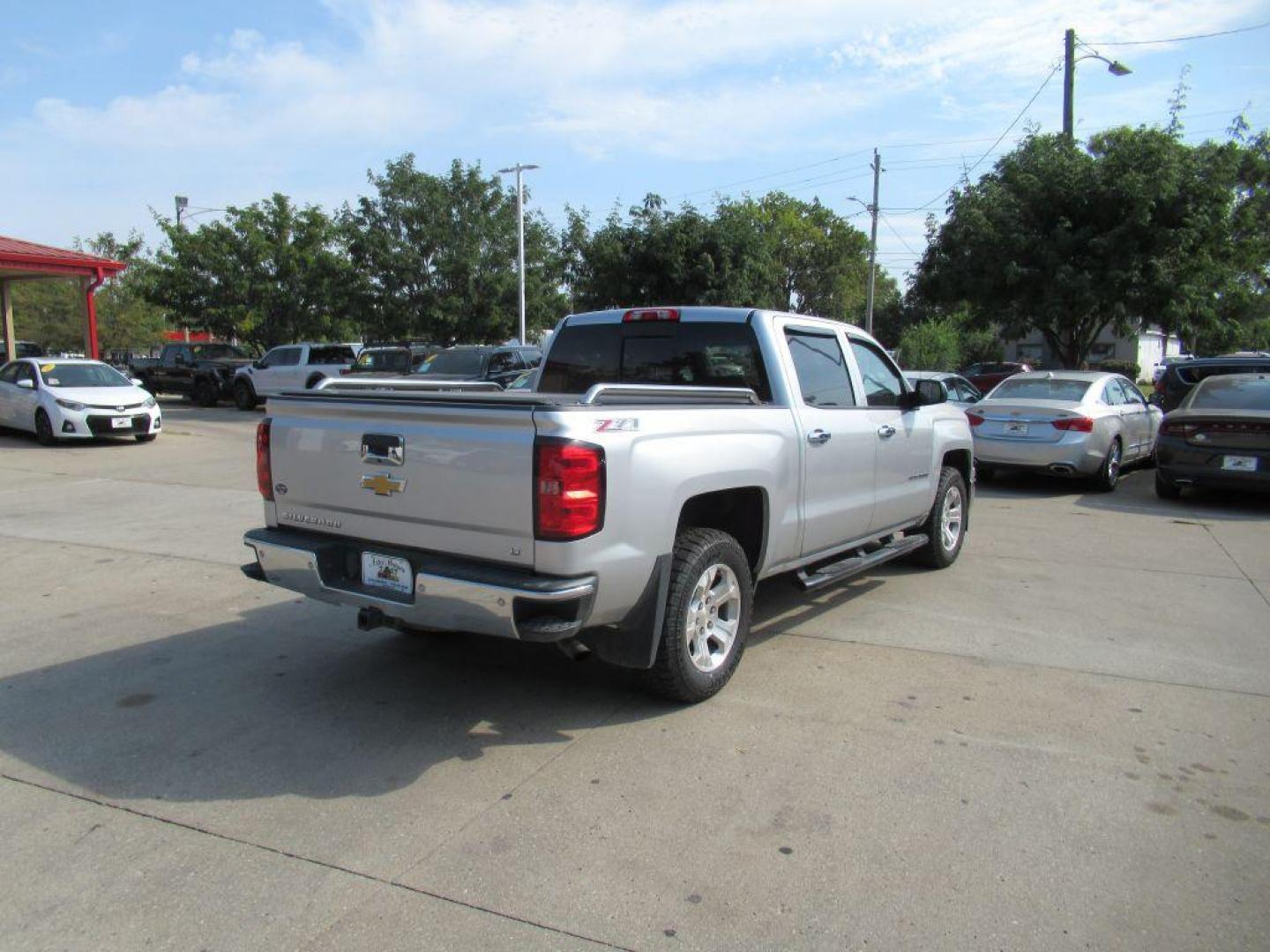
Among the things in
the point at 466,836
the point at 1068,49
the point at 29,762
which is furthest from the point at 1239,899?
the point at 1068,49

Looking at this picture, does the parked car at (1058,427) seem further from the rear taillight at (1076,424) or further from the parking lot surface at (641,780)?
the parking lot surface at (641,780)

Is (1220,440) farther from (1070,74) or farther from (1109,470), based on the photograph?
(1070,74)

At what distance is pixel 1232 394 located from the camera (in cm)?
1081

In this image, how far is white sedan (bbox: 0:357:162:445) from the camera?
15.5 metres

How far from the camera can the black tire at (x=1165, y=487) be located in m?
11.0

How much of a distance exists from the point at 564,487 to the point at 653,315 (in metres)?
2.12

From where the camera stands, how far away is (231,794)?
3633mm

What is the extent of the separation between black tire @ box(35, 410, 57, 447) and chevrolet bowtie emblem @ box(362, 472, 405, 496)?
47.0 ft

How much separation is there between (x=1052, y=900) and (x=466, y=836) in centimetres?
199

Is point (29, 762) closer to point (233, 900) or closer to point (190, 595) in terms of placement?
point (233, 900)

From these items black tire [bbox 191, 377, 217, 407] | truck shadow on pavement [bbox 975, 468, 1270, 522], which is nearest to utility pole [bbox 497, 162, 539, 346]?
black tire [bbox 191, 377, 217, 407]

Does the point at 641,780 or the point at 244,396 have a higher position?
the point at 244,396

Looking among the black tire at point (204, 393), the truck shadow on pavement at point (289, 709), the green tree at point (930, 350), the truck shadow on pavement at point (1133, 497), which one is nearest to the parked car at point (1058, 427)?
the truck shadow on pavement at point (1133, 497)

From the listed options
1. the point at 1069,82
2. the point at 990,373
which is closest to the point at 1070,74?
the point at 1069,82
